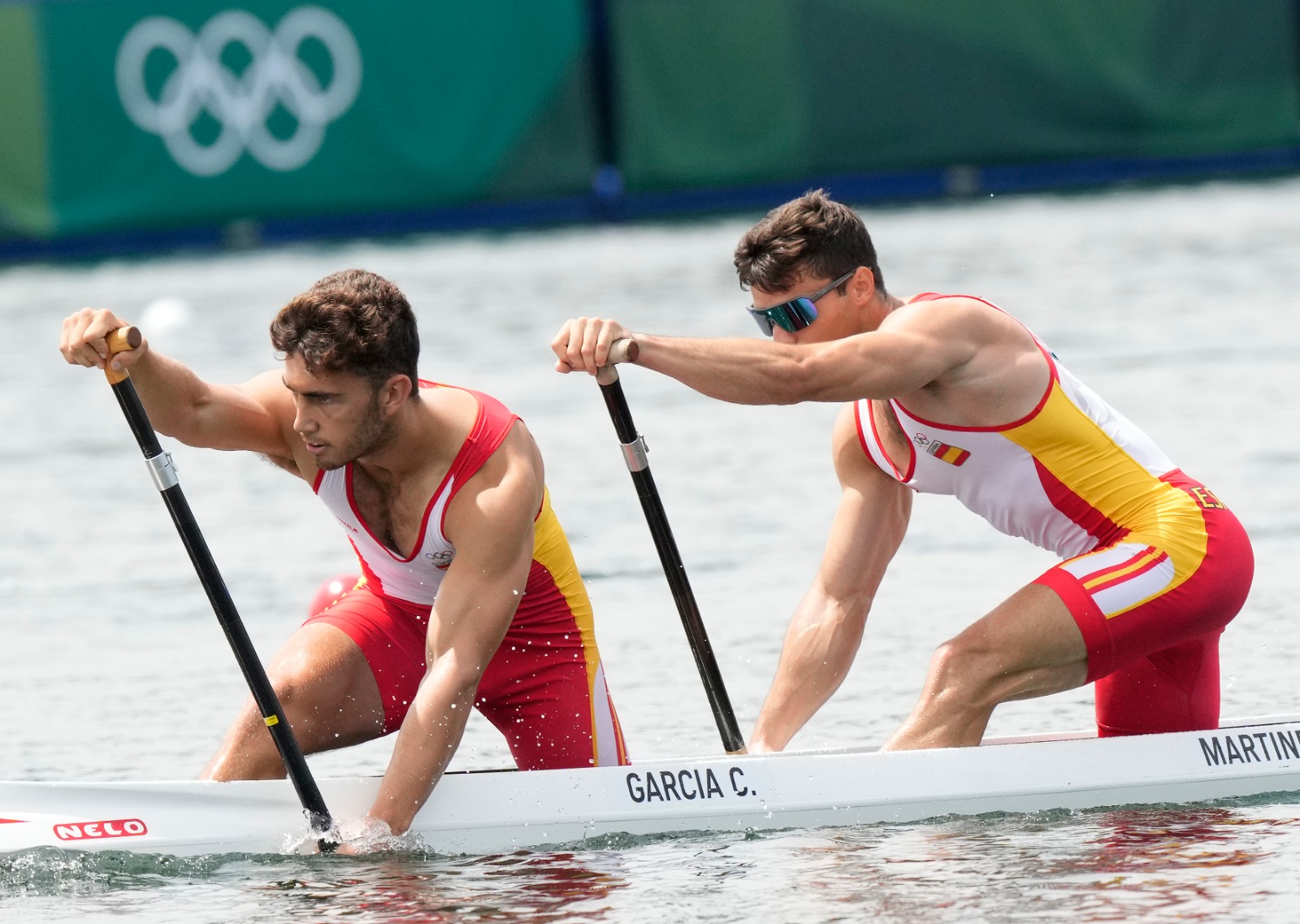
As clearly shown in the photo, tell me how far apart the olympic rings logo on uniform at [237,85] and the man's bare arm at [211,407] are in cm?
1664

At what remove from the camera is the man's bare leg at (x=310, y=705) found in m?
6.27

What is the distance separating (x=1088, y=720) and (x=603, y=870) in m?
2.45

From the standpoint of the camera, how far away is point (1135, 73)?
22828 millimetres

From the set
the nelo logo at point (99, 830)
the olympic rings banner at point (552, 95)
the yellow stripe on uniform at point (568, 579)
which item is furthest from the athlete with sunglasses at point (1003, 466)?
the olympic rings banner at point (552, 95)

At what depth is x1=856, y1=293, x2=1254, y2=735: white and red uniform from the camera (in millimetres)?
6246

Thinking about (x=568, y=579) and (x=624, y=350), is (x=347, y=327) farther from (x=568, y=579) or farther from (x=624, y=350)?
(x=568, y=579)

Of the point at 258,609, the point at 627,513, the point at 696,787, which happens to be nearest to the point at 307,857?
the point at 696,787

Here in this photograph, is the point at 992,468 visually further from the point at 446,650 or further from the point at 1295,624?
the point at 1295,624

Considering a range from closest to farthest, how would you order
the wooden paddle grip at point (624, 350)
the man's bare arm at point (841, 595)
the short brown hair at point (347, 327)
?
the short brown hair at point (347, 327) → the wooden paddle grip at point (624, 350) → the man's bare arm at point (841, 595)

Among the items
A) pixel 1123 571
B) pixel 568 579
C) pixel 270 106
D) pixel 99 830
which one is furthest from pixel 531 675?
pixel 270 106

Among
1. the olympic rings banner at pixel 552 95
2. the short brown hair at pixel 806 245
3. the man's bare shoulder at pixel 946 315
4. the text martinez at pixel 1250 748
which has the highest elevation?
the olympic rings banner at pixel 552 95

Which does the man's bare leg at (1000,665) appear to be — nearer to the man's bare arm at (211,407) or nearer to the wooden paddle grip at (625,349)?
the wooden paddle grip at (625,349)

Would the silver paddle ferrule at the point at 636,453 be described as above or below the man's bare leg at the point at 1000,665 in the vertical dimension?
above

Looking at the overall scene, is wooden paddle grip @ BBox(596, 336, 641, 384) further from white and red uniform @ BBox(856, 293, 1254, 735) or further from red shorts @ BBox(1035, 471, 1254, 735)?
red shorts @ BBox(1035, 471, 1254, 735)
